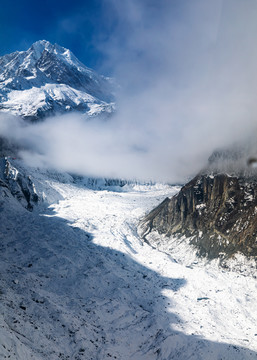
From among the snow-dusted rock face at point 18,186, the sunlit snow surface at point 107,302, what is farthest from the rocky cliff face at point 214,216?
the snow-dusted rock face at point 18,186

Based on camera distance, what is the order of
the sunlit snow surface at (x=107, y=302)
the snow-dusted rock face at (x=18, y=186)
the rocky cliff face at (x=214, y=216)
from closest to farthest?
the sunlit snow surface at (x=107, y=302) < the rocky cliff face at (x=214, y=216) < the snow-dusted rock face at (x=18, y=186)

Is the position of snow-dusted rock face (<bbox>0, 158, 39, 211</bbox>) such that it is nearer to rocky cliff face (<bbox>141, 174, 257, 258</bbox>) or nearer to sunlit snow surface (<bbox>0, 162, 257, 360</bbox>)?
sunlit snow surface (<bbox>0, 162, 257, 360</bbox>)

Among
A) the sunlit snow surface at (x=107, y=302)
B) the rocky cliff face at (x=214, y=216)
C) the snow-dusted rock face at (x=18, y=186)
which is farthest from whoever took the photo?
the snow-dusted rock face at (x=18, y=186)

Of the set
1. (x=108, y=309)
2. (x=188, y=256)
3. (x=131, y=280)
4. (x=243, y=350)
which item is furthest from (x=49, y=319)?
(x=188, y=256)

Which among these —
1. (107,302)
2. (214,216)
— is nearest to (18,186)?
(107,302)

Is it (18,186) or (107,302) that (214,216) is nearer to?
(107,302)

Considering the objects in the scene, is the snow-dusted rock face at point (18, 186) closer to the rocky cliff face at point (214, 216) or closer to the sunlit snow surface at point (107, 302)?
the sunlit snow surface at point (107, 302)
